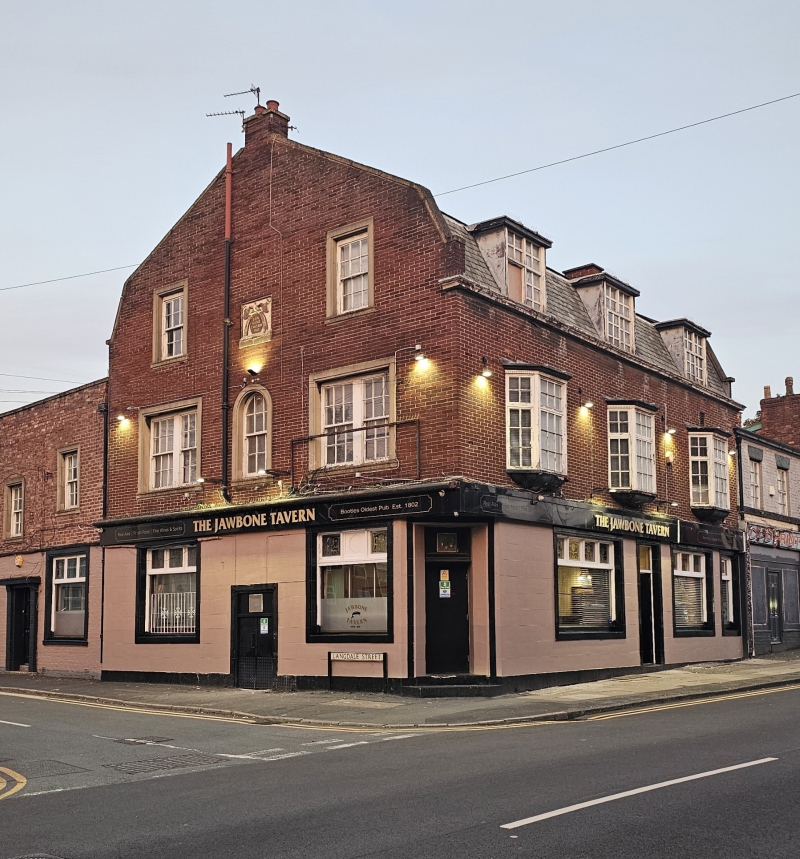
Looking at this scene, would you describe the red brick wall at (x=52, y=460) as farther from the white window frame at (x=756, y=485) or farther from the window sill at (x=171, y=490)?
the white window frame at (x=756, y=485)

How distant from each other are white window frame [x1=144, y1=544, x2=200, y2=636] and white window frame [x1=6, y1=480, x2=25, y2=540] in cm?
801

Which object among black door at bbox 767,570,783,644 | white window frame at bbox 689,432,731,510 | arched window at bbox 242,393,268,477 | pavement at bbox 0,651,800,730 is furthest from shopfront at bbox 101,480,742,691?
black door at bbox 767,570,783,644

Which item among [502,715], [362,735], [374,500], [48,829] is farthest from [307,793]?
[374,500]

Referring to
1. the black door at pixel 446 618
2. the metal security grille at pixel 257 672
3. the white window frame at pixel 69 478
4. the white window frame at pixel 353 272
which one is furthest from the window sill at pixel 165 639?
the white window frame at pixel 353 272

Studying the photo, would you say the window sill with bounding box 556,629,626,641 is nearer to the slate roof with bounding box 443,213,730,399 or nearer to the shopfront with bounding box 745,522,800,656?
the slate roof with bounding box 443,213,730,399

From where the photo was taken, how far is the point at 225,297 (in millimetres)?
26047

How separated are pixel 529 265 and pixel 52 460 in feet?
54.0

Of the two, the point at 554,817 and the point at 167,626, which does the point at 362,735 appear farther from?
the point at 167,626

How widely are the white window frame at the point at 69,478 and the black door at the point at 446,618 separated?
44.7ft

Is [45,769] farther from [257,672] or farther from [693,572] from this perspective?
[693,572]

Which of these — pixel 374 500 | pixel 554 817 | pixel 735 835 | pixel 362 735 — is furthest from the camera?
pixel 374 500

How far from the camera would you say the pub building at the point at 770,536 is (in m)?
32.2

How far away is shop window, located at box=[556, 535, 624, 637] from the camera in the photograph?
77.6 feet

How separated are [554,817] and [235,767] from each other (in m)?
5.14
